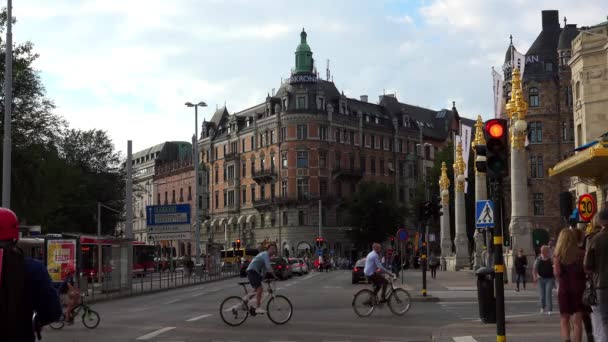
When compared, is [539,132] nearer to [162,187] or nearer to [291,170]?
[291,170]

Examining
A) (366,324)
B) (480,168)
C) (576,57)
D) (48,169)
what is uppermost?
(576,57)

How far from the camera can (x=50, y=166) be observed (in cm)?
6103

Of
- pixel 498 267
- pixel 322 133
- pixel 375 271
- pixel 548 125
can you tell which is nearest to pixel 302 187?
pixel 322 133

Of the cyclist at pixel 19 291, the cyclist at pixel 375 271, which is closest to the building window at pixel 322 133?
the cyclist at pixel 375 271

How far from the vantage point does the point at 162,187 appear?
456 feet

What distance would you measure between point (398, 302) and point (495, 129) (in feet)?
35.0

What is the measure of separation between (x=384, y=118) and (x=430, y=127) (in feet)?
49.6

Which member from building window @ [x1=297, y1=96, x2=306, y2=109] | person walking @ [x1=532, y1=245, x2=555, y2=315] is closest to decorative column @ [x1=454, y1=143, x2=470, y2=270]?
person walking @ [x1=532, y1=245, x2=555, y2=315]

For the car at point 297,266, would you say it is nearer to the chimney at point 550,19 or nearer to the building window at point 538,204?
the building window at point 538,204

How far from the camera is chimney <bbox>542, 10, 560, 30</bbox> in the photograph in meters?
87.1

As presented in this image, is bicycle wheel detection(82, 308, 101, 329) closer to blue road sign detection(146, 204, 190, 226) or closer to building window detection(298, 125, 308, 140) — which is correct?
blue road sign detection(146, 204, 190, 226)

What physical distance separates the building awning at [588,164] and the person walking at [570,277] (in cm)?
1610

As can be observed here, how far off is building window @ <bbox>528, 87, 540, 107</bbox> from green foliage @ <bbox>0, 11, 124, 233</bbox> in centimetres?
4063

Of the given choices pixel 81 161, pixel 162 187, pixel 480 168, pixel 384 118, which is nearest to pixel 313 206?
pixel 384 118
